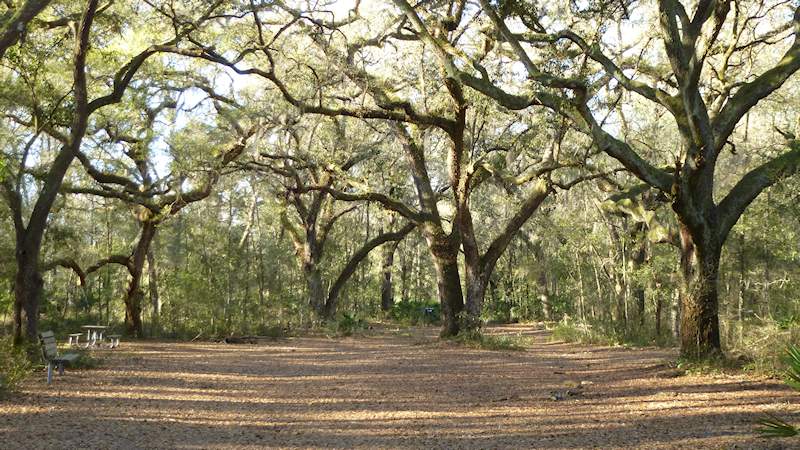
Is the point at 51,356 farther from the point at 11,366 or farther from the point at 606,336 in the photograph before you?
the point at 606,336

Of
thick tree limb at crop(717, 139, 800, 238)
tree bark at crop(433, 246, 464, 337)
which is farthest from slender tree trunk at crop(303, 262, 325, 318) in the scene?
thick tree limb at crop(717, 139, 800, 238)

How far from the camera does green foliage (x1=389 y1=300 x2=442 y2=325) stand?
31000 mm

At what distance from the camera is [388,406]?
8.54m

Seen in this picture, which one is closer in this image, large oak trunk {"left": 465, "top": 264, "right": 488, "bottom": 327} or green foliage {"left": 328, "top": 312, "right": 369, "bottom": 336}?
large oak trunk {"left": 465, "top": 264, "right": 488, "bottom": 327}

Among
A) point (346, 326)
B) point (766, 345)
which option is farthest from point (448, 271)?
point (766, 345)

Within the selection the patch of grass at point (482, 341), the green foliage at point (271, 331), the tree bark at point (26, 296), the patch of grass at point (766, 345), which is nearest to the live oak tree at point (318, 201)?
the green foliage at point (271, 331)

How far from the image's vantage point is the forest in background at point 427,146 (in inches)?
391

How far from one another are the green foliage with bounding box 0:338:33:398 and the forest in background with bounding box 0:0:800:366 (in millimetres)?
803

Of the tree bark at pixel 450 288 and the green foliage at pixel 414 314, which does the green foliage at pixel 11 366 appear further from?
the green foliage at pixel 414 314

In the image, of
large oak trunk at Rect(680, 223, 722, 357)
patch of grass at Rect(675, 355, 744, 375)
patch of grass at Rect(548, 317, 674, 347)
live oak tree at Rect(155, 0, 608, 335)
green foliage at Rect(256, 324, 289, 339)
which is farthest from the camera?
green foliage at Rect(256, 324, 289, 339)

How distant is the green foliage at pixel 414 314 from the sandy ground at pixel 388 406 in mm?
17816

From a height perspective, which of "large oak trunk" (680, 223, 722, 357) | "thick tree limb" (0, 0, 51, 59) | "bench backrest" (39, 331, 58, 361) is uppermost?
"thick tree limb" (0, 0, 51, 59)

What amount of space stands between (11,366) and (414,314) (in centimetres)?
2346

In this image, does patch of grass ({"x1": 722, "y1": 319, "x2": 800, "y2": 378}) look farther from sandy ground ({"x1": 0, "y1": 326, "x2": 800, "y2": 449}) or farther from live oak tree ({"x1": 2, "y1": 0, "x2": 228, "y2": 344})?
live oak tree ({"x1": 2, "y1": 0, "x2": 228, "y2": 344})
